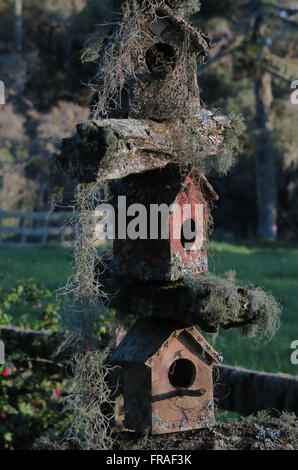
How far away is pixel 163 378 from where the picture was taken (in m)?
3.14

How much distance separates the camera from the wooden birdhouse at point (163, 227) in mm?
3078

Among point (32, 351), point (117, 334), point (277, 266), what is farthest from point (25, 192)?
point (117, 334)

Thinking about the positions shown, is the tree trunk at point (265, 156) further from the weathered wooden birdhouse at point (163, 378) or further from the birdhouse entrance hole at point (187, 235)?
the weathered wooden birdhouse at point (163, 378)

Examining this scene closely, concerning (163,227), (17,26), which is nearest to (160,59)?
(163,227)

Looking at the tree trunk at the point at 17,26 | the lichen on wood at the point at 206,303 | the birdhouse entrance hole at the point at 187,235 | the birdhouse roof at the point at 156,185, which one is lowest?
the lichen on wood at the point at 206,303

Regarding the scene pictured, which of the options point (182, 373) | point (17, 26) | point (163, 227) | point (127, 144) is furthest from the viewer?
point (17, 26)

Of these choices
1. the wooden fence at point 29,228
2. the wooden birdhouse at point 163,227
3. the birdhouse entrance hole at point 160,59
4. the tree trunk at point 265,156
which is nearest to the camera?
the wooden birdhouse at point 163,227

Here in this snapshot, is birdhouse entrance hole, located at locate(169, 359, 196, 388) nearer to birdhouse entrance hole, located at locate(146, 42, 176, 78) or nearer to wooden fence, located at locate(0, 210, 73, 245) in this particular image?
birdhouse entrance hole, located at locate(146, 42, 176, 78)

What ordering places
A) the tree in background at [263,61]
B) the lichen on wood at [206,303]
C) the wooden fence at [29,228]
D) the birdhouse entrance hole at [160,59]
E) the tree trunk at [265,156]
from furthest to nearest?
the tree trunk at [265,156]
the tree in background at [263,61]
the wooden fence at [29,228]
the birdhouse entrance hole at [160,59]
the lichen on wood at [206,303]

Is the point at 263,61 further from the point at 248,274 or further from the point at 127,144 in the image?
the point at 127,144

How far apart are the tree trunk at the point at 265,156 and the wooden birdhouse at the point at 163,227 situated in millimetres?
20233

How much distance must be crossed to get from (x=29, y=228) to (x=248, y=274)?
615 inches

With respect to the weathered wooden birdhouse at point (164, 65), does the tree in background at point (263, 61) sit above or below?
above

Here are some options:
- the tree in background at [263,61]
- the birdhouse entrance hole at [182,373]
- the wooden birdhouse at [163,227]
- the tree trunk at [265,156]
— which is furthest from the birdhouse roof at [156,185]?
the tree trunk at [265,156]
